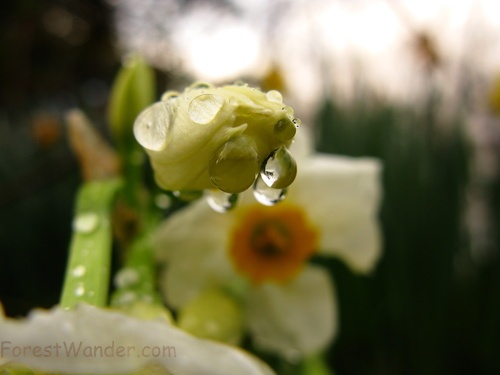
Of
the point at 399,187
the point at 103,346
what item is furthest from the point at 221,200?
the point at 399,187

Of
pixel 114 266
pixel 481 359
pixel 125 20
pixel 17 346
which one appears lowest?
pixel 481 359

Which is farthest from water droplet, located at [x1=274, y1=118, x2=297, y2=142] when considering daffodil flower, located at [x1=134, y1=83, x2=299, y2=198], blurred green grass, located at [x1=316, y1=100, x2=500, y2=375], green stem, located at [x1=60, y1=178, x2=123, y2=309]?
blurred green grass, located at [x1=316, y1=100, x2=500, y2=375]

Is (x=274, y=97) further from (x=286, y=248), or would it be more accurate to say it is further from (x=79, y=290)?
(x=286, y=248)

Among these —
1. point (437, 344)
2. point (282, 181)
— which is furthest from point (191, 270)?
point (437, 344)

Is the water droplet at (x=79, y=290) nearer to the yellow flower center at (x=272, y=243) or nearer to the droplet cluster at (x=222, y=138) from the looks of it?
the droplet cluster at (x=222, y=138)

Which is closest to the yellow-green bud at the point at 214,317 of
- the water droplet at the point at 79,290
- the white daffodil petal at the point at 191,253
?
the white daffodil petal at the point at 191,253

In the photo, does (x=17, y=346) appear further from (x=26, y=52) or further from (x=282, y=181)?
(x=26, y=52)
